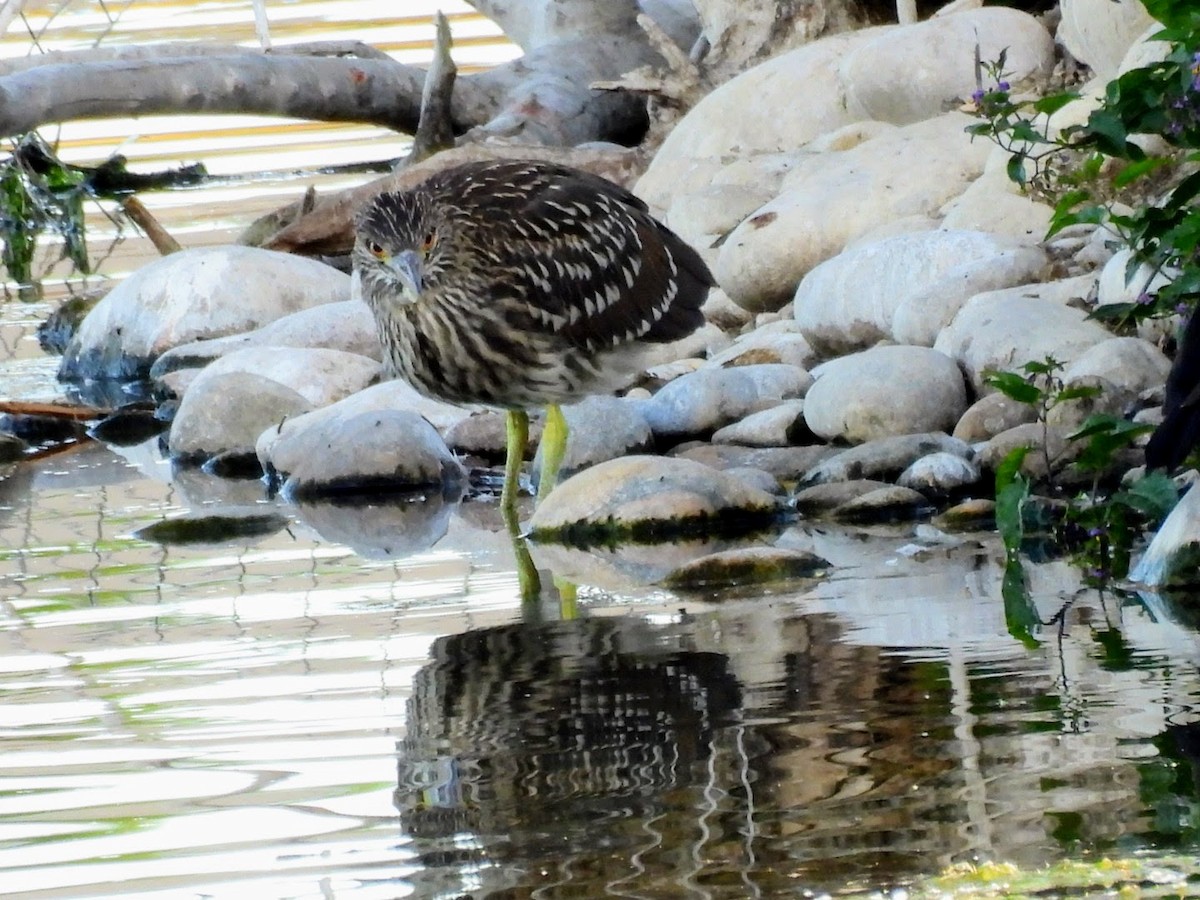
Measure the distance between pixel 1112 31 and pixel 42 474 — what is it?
4.79 meters

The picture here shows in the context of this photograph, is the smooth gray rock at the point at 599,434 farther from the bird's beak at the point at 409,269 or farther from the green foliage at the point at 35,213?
the green foliage at the point at 35,213

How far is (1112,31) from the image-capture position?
9.18 m

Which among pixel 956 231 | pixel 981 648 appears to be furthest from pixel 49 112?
pixel 981 648

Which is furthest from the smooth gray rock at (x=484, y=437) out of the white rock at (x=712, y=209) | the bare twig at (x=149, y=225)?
the bare twig at (x=149, y=225)

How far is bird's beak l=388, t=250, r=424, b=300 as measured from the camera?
6.58 meters

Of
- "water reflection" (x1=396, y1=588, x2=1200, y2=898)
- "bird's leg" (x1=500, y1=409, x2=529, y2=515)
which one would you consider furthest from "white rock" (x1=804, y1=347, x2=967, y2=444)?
"water reflection" (x1=396, y1=588, x2=1200, y2=898)

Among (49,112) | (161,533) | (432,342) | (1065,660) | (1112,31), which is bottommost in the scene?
(1065,660)

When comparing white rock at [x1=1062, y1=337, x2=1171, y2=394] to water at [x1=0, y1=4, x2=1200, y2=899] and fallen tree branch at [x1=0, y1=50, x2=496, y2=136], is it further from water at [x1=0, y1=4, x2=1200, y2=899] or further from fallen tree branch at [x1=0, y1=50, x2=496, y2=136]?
fallen tree branch at [x1=0, y1=50, x2=496, y2=136]

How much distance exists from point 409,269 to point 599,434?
1.18 meters

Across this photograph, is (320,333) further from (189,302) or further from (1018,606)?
(1018,606)

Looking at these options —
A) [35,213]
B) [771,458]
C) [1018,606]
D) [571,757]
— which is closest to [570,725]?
[571,757]

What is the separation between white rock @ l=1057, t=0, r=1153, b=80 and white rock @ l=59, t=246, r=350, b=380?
12.8 ft

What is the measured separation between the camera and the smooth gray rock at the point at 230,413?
832 centimetres

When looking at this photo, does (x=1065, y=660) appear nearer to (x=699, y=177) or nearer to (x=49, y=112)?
(x=699, y=177)
